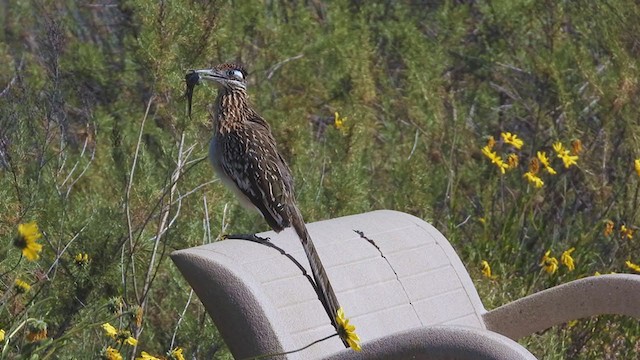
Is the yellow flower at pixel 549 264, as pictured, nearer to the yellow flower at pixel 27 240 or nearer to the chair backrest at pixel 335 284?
the chair backrest at pixel 335 284

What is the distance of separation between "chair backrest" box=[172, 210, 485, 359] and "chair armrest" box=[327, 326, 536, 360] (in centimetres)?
36

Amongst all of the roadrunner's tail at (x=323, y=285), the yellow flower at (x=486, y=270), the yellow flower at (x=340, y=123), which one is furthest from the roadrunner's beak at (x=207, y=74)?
the yellow flower at (x=486, y=270)

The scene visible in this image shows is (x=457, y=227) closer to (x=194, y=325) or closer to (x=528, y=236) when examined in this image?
(x=528, y=236)

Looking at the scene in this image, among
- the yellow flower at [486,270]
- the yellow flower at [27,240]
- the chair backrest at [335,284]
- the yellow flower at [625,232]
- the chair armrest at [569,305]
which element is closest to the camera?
the yellow flower at [27,240]

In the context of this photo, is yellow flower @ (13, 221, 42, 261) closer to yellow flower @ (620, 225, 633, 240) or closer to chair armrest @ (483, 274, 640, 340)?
chair armrest @ (483, 274, 640, 340)

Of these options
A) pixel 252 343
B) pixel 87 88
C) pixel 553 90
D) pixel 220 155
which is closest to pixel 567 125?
pixel 553 90

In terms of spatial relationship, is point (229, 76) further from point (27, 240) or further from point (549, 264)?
point (27, 240)

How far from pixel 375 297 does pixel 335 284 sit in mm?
193

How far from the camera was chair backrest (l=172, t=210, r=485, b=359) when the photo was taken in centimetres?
389

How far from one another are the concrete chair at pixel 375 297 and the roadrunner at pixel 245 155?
0.26 m

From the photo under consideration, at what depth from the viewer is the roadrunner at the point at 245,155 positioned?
5.04 meters

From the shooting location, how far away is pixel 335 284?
14.5ft

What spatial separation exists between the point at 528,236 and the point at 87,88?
8.59 ft

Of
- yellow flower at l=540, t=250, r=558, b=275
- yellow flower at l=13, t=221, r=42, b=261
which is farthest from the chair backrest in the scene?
yellow flower at l=540, t=250, r=558, b=275
